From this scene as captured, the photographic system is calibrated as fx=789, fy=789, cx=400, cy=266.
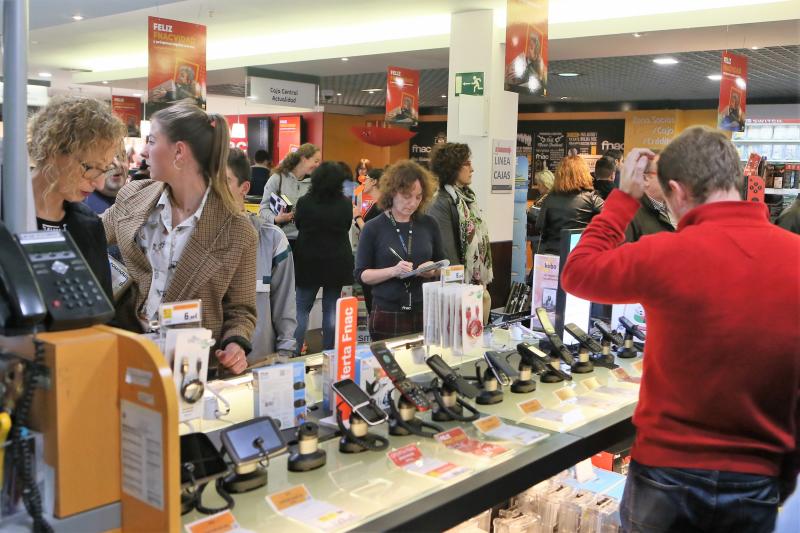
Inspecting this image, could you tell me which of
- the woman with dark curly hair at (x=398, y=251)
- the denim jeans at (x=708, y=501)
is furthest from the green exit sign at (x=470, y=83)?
the denim jeans at (x=708, y=501)

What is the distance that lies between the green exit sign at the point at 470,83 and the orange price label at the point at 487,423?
5827mm

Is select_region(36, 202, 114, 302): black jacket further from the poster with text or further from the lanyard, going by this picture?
the poster with text

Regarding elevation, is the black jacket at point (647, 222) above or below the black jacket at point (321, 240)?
above

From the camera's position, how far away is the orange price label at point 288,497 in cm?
163

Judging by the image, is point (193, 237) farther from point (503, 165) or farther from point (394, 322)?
point (503, 165)

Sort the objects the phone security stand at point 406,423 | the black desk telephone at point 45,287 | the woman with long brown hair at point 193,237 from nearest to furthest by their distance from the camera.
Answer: the black desk telephone at point 45,287 < the phone security stand at point 406,423 < the woman with long brown hair at point 193,237

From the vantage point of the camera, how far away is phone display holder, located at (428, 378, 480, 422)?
2223mm

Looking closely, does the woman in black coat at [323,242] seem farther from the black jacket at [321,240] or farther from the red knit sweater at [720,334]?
the red knit sweater at [720,334]

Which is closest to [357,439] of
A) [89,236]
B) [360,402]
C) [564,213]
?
[360,402]

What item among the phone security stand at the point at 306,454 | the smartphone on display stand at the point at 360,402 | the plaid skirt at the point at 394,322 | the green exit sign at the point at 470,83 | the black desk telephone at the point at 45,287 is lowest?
the plaid skirt at the point at 394,322

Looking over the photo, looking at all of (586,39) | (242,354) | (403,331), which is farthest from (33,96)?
(242,354)

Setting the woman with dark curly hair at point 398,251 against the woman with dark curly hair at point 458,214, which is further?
the woman with dark curly hair at point 458,214

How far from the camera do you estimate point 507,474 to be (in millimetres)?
1891

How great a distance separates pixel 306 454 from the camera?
1834 mm
